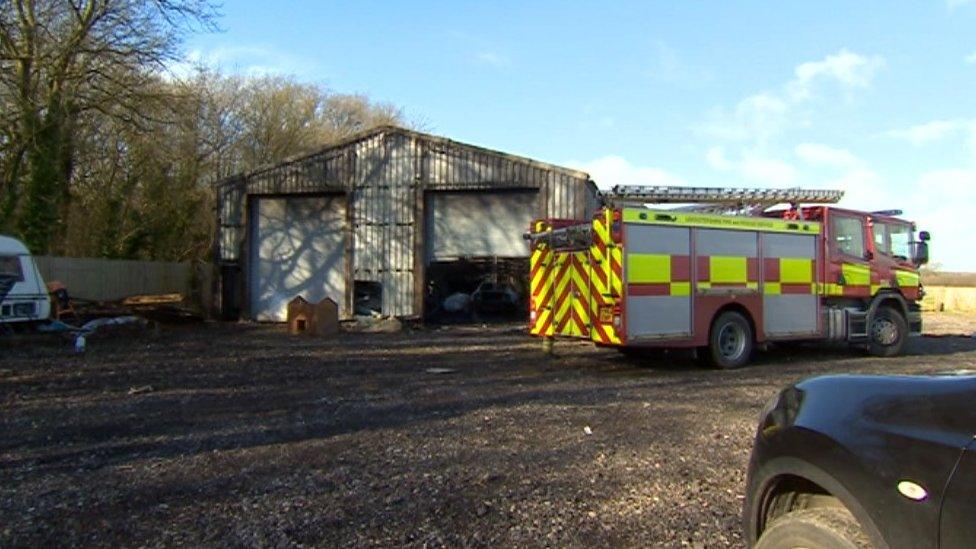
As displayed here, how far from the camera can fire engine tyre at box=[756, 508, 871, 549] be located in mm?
2484

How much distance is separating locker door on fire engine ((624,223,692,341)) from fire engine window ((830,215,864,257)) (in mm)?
3608

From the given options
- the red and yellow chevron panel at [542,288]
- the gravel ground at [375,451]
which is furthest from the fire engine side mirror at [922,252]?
the red and yellow chevron panel at [542,288]

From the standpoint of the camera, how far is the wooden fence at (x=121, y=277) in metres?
28.9

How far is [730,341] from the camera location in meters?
12.3

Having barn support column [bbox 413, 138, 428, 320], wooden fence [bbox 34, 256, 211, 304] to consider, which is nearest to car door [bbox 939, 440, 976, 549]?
barn support column [bbox 413, 138, 428, 320]

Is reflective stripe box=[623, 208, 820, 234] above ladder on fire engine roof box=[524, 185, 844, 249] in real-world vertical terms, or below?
below

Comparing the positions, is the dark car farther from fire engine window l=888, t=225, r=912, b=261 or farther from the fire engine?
fire engine window l=888, t=225, r=912, b=261

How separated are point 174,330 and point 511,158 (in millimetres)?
10558

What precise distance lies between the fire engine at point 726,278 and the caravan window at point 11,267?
1068 cm

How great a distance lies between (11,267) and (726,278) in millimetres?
14033

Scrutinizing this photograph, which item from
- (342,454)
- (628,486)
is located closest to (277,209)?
(342,454)

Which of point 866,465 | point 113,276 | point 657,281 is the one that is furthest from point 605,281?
point 113,276

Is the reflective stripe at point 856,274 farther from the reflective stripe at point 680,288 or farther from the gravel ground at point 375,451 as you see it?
the reflective stripe at point 680,288

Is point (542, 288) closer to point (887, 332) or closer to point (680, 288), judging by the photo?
point (680, 288)
